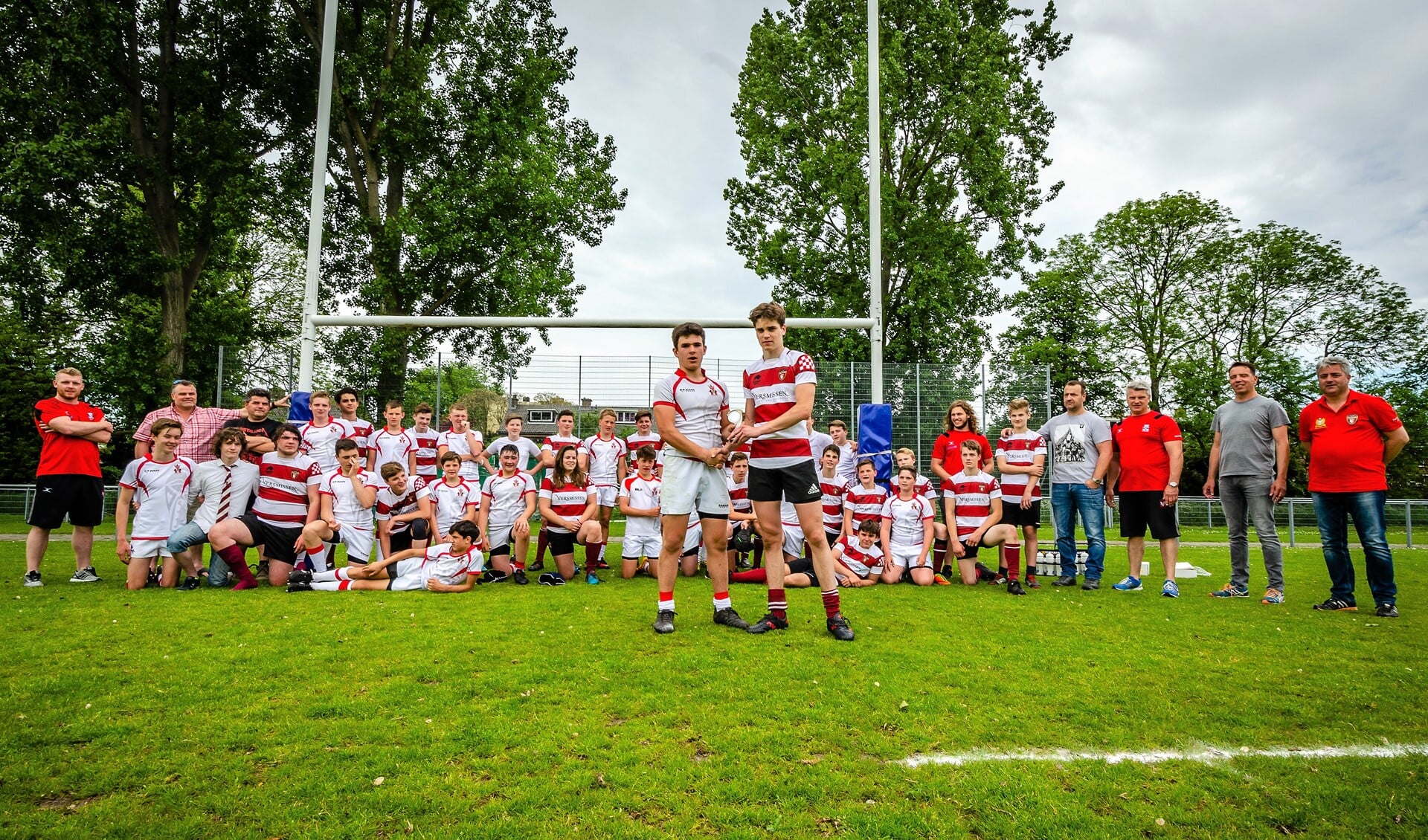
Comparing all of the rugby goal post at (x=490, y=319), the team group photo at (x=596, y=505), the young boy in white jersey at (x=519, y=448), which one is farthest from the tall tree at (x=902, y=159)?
the young boy in white jersey at (x=519, y=448)

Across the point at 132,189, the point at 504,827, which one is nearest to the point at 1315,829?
the point at 504,827

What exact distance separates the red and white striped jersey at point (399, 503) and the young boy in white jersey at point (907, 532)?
454 centimetres

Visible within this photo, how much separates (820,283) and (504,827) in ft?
64.1

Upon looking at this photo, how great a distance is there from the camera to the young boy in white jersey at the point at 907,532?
7191 millimetres

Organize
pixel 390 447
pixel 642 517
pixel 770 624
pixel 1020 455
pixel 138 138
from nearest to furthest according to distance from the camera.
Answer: pixel 770 624
pixel 1020 455
pixel 642 517
pixel 390 447
pixel 138 138

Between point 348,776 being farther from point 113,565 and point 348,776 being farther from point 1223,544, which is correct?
point 1223,544

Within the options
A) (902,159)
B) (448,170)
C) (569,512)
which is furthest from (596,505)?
(902,159)

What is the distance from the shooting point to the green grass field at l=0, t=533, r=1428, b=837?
206 centimetres

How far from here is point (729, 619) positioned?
15.1ft

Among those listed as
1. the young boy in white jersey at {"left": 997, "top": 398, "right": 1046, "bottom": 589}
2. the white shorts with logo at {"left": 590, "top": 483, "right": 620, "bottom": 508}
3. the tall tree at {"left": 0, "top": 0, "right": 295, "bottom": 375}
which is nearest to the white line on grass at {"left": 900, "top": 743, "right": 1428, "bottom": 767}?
the young boy in white jersey at {"left": 997, "top": 398, "right": 1046, "bottom": 589}

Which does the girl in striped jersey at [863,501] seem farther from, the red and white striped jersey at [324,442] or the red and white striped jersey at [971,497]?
the red and white striped jersey at [324,442]

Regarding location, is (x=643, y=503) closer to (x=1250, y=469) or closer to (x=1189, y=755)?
(x=1250, y=469)

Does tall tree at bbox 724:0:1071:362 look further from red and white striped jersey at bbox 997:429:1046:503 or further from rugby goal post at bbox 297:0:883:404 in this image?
red and white striped jersey at bbox 997:429:1046:503

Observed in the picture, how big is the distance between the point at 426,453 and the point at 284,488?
176cm
